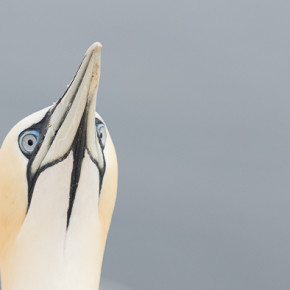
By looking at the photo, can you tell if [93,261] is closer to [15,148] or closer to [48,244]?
[48,244]

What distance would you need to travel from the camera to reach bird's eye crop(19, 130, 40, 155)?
8.10 feet

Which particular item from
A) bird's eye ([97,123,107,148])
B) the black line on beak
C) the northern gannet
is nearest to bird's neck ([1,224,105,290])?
the northern gannet

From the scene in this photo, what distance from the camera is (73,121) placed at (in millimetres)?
2367

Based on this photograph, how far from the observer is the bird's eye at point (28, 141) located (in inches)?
97.2

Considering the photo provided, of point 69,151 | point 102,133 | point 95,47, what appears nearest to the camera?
point 95,47

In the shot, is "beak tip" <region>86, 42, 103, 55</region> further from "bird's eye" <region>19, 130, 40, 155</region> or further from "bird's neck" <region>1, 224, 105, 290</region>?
"bird's neck" <region>1, 224, 105, 290</region>

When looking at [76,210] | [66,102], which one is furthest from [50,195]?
[66,102]

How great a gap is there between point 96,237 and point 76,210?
0.11 meters

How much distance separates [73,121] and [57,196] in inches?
7.6

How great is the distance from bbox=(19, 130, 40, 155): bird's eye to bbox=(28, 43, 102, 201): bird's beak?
0.10 feet

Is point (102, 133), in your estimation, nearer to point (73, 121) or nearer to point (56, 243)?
point (73, 121)

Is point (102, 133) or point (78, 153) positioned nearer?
point (78, 153)

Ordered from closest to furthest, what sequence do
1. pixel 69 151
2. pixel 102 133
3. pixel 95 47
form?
pixel 95 47 < pixel 69 151 < pixel 102 133

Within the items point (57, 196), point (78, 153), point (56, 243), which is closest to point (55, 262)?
point (56, 243)
